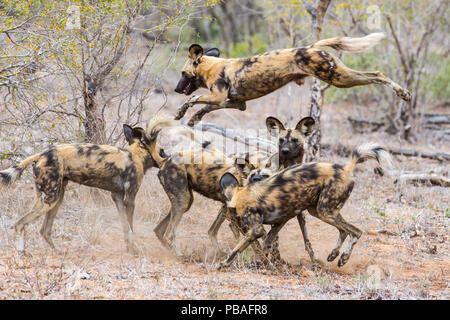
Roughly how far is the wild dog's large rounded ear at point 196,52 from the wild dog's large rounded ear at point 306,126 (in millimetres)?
1170

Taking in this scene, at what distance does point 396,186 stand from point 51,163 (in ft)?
17.3

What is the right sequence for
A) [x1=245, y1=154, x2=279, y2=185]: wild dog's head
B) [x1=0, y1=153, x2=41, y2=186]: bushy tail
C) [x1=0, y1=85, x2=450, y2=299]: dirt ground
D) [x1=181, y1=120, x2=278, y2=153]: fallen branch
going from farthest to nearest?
[x1=181, y1=120, x2=278, y2=153]: fallen branch, [x1=245, y1=154, x2=279, y2=185]: wild dog's head, [x1=0, y1=153, x2=41, y2=186]: bushy tail, [x1=0, y1=85, x2=450, y2=299]: dirt ground

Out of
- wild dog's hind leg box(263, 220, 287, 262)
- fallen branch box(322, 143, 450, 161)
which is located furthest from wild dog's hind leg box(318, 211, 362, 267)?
fallen branch box(322, 143, 450, 161)

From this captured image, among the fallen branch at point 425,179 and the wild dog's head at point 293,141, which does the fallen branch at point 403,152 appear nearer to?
the fallen branch at point 425,179

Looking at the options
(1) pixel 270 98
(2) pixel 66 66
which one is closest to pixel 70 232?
(2) pixel 66 66

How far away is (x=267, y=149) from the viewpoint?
796cm

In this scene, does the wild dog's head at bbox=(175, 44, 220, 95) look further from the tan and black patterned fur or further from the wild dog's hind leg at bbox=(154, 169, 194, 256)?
the wild dog's hind leg at bbox=(154, 169, 194, 256)

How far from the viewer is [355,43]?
17.2 ft

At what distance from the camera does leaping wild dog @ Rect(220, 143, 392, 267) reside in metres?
5.31

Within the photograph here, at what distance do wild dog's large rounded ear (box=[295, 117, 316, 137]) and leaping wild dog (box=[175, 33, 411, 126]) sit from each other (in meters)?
0.65

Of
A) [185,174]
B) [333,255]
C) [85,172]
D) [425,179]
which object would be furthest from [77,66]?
[425,179]

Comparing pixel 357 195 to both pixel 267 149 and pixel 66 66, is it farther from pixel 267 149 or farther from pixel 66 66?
pixel 66 66

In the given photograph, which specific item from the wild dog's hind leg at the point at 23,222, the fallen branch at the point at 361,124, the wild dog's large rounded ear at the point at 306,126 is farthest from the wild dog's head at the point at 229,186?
the fallen branch at the point at 361,124

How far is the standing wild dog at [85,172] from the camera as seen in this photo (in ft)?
18.1
